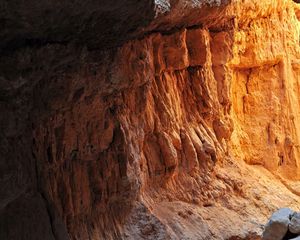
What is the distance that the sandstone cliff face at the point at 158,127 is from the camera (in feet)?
17.9

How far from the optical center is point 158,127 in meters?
8.28

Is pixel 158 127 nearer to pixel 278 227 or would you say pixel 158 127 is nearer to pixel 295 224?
pixel 278 227

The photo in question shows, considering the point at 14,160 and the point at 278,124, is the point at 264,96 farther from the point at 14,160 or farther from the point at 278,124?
the point at 14,160

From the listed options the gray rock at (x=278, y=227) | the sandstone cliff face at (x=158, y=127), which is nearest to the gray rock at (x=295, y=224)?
the gray rock at (x=278, y=227)

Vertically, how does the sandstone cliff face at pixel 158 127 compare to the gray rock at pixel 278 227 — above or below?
above

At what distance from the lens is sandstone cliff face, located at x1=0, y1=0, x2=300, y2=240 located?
5.46m

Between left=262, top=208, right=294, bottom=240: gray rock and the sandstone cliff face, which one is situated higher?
the sandstone cliff face

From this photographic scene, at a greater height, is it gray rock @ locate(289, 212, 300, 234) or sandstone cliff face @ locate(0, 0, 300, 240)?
sandstone cliff face @ locate(0, 0, 300, 240)

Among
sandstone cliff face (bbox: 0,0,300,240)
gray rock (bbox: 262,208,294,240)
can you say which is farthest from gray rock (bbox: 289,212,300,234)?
sandstone cliff face (bbox: 0,0,300,240)

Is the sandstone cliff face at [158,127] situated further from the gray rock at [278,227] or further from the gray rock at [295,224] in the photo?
the gray rock at [295,224]

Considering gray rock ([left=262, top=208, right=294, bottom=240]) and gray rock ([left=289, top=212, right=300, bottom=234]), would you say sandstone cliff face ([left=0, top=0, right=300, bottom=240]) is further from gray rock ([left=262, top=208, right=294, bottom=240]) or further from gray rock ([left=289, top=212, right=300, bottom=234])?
gray rock ([left=289, top=212, right=300, bottom=234])

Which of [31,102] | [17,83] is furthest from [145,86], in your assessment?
[17,83]

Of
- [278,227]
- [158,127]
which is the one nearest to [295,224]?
[278,227]

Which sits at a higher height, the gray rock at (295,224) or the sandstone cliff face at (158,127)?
the sandstone cliff face at (158,127)
